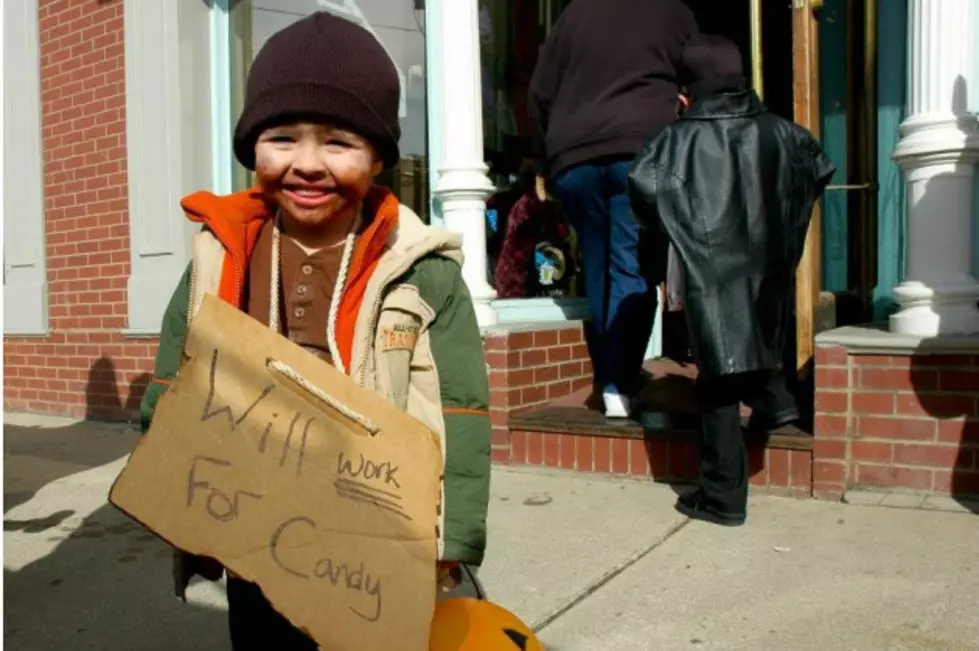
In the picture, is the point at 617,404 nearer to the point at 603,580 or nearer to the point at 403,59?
the point at 603,580

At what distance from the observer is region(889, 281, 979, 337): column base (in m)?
3.75

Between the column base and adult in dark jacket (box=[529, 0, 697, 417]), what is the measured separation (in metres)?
1.06

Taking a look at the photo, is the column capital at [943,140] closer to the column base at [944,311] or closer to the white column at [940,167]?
the white column at [940,167]

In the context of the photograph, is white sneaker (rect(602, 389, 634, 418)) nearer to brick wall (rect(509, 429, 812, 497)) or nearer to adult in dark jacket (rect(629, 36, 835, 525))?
brick wall (rect(509, 429, 812, 497))

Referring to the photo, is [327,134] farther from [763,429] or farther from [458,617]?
[763,429]

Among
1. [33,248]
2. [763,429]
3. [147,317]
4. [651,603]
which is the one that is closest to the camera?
[651,603]

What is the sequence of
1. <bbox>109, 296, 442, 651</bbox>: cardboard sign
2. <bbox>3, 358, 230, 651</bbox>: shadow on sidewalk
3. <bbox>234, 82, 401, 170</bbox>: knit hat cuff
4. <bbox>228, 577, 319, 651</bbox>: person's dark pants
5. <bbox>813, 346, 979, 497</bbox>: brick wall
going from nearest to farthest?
<bbox>109, 296, 442, 651</bbox>: cardboard sign, <bbox>234, 82, 401, 170</bbox>: knit hat cuff, <bbox>228, 577, 319, 651</bbox>: person's dark pants, <bbox>3, 358, 230, 651</bbox>: shadow on sidewalk, <bbox>813, 346, 979, 497</bbox>: brick wall

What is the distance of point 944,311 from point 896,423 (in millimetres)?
499

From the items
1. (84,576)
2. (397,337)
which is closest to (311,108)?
(397,337)

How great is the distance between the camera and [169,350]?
1743mm

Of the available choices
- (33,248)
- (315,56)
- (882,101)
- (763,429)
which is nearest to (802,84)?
(882,101)

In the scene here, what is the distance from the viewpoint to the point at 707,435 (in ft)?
11.5

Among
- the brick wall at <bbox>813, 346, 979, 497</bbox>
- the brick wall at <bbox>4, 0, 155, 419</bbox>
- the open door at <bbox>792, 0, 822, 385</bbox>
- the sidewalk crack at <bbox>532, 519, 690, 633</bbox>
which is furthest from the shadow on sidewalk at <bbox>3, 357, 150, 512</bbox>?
the open door at <bbox>792, 0, 822, 385</bbox>

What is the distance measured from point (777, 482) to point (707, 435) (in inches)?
23.3
